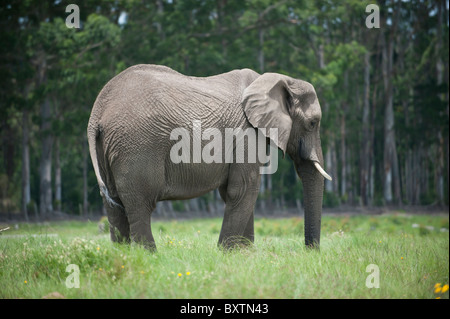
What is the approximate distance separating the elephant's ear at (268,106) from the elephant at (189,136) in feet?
0.05

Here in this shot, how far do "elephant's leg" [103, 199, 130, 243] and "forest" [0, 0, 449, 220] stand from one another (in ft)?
34.5

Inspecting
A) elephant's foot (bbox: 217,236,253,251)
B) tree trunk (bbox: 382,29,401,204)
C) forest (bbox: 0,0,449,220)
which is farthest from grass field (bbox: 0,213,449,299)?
tree trunk (bbox: 382,29,401,204)

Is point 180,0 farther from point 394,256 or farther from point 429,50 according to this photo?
point 394,256

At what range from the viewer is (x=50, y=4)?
→ 835 inches

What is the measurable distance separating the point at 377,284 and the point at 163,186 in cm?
287

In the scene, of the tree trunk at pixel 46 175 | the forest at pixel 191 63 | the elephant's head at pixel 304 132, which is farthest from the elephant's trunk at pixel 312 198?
the tree trunk at pixel 46 175

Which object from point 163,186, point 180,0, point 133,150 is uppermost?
point 180,0

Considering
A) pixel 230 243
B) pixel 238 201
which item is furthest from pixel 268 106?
pixel 230 243

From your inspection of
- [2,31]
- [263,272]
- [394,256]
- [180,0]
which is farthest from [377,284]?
[180,0]

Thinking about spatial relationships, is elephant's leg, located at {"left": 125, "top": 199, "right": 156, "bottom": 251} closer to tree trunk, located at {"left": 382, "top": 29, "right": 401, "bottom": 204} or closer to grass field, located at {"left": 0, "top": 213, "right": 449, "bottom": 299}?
grass field, located at {"left": 0, "top": 213, "right": 449, "bottom": 299}

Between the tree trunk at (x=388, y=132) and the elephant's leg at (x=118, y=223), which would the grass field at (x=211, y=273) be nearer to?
the elephant's leg at (x=118, y=223)

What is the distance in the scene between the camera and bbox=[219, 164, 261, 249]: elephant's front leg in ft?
24.1

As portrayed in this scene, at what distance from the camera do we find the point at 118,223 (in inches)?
289

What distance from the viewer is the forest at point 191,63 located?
20578mm
